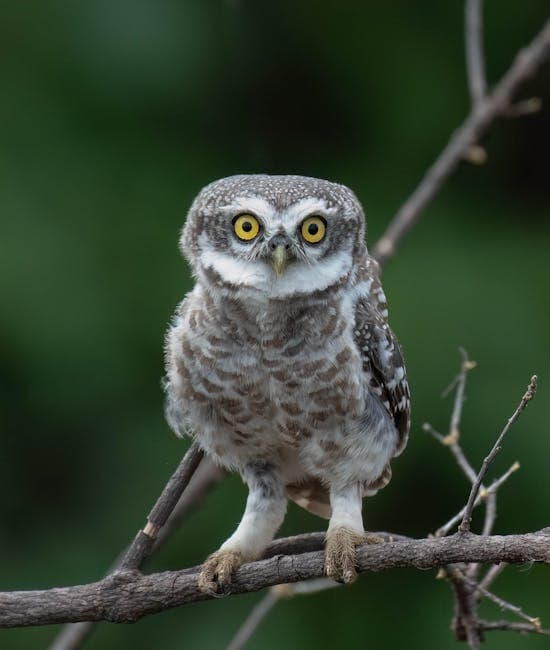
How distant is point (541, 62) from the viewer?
3.74 m

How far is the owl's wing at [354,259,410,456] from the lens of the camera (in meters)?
3.05

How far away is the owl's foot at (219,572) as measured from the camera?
2833 millimetres

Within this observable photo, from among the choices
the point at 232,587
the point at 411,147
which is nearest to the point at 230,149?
the point at 411,147

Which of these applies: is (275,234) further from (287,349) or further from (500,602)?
(500,602)

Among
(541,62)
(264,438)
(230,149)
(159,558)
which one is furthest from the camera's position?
(230,149)

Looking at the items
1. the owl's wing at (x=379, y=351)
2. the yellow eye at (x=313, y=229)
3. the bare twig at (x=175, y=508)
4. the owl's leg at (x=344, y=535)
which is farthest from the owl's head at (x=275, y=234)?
the owl's leg at (x=344, y=535)

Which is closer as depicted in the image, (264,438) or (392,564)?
(392,564)

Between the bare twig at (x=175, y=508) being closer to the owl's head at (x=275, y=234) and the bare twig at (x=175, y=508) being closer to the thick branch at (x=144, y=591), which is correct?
the thick branch at (x=144, y=591)

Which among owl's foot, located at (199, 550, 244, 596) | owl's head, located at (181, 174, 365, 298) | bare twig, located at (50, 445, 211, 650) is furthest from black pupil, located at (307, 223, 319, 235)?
owl's foot, located at (199, 550, 244, 596)

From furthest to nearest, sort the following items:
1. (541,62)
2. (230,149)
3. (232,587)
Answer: (230,149) < (541,62) < (232,587)

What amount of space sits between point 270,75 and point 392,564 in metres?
3.46

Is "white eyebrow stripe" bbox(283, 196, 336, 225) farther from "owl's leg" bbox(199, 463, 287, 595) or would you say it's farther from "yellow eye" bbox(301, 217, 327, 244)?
"owl's leg" bbox(199, 463, 287, 595)

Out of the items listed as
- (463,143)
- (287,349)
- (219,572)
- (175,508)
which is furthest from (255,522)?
(463,143)

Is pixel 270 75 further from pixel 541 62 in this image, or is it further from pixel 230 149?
pixel 541 62
